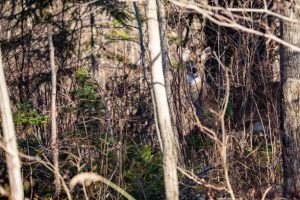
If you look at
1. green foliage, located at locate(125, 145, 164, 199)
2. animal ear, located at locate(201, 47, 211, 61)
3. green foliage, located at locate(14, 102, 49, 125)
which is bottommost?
green foliage, located at locate(125, 145, 164, 199)

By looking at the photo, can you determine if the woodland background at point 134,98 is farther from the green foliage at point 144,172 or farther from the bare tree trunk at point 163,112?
the bare tree trunk at point 163,112

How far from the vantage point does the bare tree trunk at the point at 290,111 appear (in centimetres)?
641

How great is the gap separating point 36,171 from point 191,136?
7.61 ft

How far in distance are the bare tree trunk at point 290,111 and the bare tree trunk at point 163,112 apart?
7.06 ft

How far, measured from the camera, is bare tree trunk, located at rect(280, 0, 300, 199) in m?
6.41

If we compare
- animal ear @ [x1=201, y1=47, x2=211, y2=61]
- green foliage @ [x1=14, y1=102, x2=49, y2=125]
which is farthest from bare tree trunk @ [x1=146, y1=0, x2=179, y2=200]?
animal ear @ [x1=201, y1=47, x2=211, y2=61]

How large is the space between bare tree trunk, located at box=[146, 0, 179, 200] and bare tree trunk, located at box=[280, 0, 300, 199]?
215 centimetres

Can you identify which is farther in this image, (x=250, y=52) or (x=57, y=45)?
(x=57, y=45)

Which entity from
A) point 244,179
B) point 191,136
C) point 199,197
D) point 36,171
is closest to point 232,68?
point 191,136

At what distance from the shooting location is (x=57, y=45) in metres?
10.0

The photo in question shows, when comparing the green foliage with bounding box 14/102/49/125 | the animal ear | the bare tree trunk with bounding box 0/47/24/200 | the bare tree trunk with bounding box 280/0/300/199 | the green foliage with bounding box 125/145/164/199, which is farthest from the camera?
the animal ear

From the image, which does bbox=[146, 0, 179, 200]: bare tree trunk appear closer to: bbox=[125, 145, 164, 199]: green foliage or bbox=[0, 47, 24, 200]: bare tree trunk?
bbox=[0, 47, 24, 200]: bare tree trunk

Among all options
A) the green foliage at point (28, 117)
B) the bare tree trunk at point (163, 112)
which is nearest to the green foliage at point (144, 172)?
the green foliage at point (28, 117)

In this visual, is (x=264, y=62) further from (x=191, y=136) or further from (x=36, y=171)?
(x=36, y=171)
